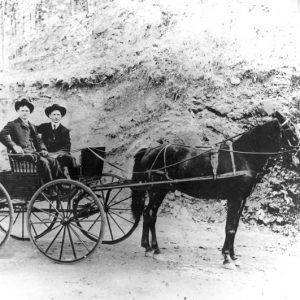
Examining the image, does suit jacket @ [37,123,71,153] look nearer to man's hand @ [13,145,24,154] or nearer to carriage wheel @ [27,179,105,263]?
man's hand @ [13,145,24,154]

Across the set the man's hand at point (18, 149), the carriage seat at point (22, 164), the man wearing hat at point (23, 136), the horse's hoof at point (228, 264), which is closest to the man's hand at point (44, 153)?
the man wearing hat at point (23, 136)

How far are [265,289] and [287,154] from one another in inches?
49.3

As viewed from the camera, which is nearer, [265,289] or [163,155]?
[265,289]

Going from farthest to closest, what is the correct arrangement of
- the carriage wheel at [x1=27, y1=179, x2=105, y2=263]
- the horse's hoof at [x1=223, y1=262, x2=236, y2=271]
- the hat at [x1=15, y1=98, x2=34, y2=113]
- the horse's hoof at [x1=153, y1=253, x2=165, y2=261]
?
the hat at [x1=15, y1=98, x2=34, y2=113] → the horse's hoof at [x1=153, y1=253, x2=165, y2=261] → the carriage wheel at [x1=27, y1=179, x2=105, y2=263] → the horse's hoof at [x1=223, y1=262, x2=236, y2=271]

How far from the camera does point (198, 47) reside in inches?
164

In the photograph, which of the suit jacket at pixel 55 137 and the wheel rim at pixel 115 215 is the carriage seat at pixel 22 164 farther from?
the wheel rim at pixel 115 215

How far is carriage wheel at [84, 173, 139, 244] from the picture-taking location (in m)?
4.04

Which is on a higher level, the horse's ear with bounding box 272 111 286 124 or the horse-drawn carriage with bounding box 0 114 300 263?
the horse's ear with bounding box 272 111 286 124

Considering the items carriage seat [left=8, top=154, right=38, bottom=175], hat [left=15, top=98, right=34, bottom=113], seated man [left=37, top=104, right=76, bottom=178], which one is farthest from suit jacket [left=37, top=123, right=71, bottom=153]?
carriage seat [left=8, top=154, right=38, bottom=175]

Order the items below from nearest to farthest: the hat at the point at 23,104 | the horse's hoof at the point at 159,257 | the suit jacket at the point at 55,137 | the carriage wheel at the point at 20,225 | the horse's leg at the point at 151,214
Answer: the horse's hoof at the point at 159,257 → the horse's leg at the point at 151,214 → the carriage wheel at the point at 20,225 → the suit jacket at the point at 55,137 → the hat at the point at 23,104

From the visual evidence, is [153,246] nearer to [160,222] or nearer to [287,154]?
[160,222]

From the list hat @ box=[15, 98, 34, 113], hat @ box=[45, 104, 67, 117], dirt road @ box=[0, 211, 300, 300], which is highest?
hat @ box=[15, 98, 34, 113]

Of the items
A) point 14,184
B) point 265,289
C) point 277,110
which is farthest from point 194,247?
point 14,184

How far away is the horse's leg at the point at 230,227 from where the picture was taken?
356 centimetres
